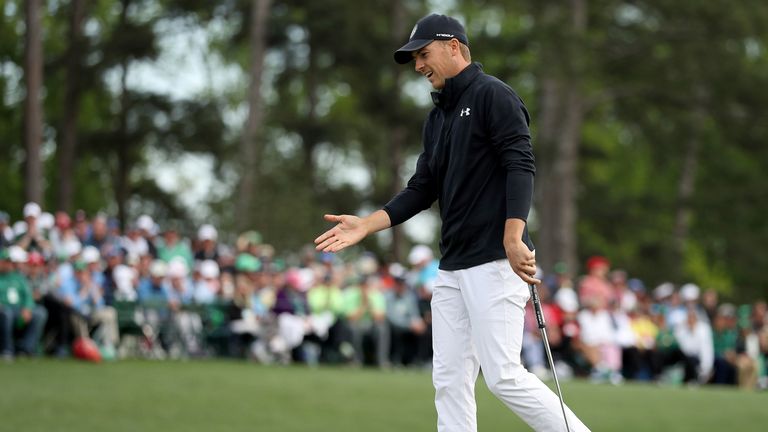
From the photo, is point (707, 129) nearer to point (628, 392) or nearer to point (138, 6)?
point (138, 6)

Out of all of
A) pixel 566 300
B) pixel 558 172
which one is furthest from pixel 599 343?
pixel 558 172

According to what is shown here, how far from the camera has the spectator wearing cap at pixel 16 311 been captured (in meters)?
16.5

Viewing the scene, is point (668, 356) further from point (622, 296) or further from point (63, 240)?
point (63, 240)

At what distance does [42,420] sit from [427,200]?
18.0ft

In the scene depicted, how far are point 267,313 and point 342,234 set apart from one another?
43.1 ft

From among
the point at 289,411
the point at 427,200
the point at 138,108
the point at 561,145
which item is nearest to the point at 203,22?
the point at 138,108

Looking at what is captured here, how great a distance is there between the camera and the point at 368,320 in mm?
20453

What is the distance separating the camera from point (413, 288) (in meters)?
21.5

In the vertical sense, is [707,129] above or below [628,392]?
above

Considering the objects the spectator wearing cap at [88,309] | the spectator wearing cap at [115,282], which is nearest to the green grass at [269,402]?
the spectator wearing cap at [88,309]

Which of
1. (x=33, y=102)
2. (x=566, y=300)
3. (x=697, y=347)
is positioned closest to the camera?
(x=566, y=300)

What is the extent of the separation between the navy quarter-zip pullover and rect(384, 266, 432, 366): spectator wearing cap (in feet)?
45.7

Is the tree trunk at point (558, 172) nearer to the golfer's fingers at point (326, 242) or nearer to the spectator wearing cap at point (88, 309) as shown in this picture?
the spectator wearing cap at point (88, 309)

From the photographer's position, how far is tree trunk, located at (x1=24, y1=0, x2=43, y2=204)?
26.4 metres
